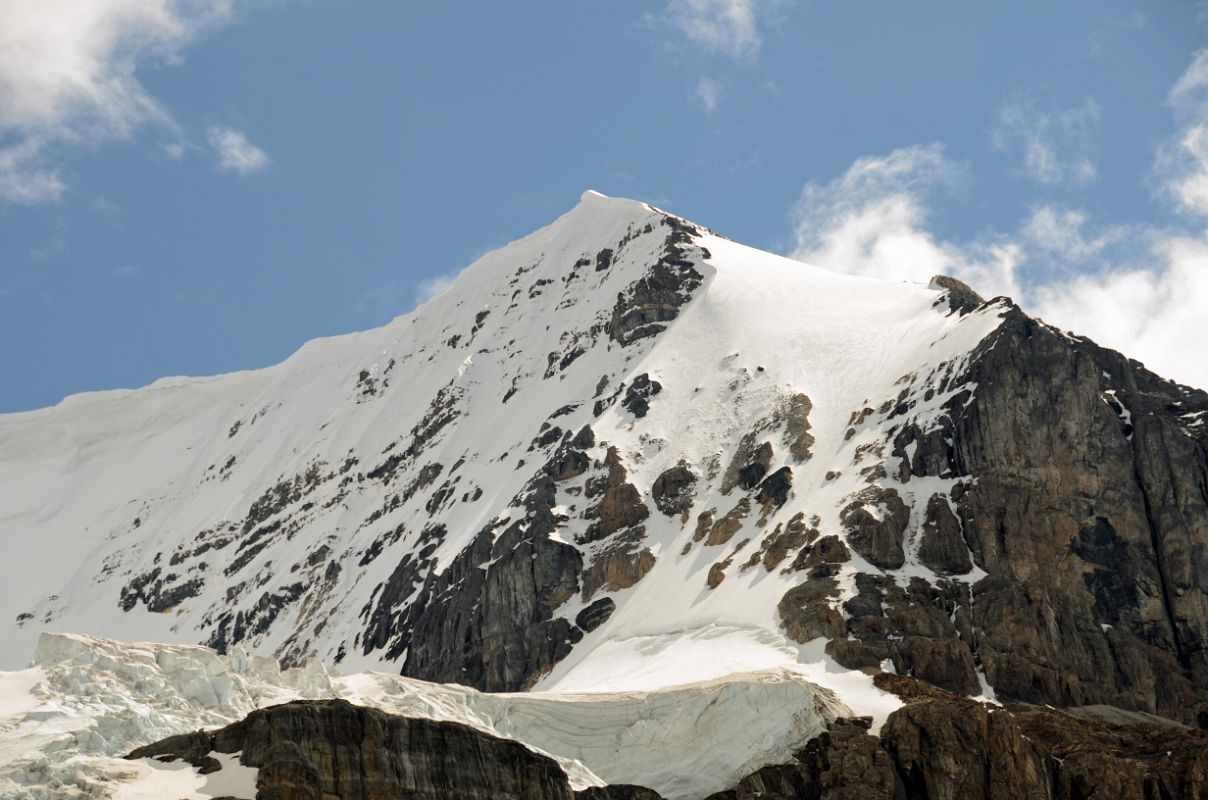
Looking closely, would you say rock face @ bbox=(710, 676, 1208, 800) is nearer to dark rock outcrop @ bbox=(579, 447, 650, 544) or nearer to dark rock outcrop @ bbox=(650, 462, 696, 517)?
dark rock outcrop @ bbox=(650, 462, 696, 517)

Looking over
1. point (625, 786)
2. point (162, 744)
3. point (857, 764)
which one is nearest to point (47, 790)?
point (162, 744)

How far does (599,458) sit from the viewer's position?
147625 millimetres

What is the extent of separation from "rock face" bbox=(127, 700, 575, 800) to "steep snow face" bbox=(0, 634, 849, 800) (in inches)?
55.6

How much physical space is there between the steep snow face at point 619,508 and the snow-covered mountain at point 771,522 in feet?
1.11

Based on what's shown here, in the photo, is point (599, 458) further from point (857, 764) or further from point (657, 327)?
point (857, 764)

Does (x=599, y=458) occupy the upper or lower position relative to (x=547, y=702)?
upper

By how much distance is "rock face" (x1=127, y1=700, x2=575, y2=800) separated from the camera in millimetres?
82000

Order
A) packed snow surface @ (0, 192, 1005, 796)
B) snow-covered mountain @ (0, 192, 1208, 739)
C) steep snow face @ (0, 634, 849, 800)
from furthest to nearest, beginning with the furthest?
snow-covered mountain @ (0, 192, 1208, 739)
packed snow surface @ (0, 192, 1005, 796)
steep snow face @ (0, 634, 849, 800)

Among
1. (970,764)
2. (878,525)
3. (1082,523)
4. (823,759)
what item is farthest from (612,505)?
(970,764)

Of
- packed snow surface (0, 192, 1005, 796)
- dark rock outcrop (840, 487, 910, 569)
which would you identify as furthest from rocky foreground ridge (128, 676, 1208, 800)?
dark rock outcrop (840, 487, 910, 569)

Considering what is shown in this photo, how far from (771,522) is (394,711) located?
40.0 m

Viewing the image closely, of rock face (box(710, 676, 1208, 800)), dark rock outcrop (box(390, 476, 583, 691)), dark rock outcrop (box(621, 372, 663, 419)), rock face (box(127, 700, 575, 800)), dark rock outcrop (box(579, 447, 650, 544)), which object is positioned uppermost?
dark rock outcrop (box(621, 372, 663, 419))

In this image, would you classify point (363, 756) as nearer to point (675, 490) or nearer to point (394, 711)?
point (394, 711)

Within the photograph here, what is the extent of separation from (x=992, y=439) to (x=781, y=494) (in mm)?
16410
